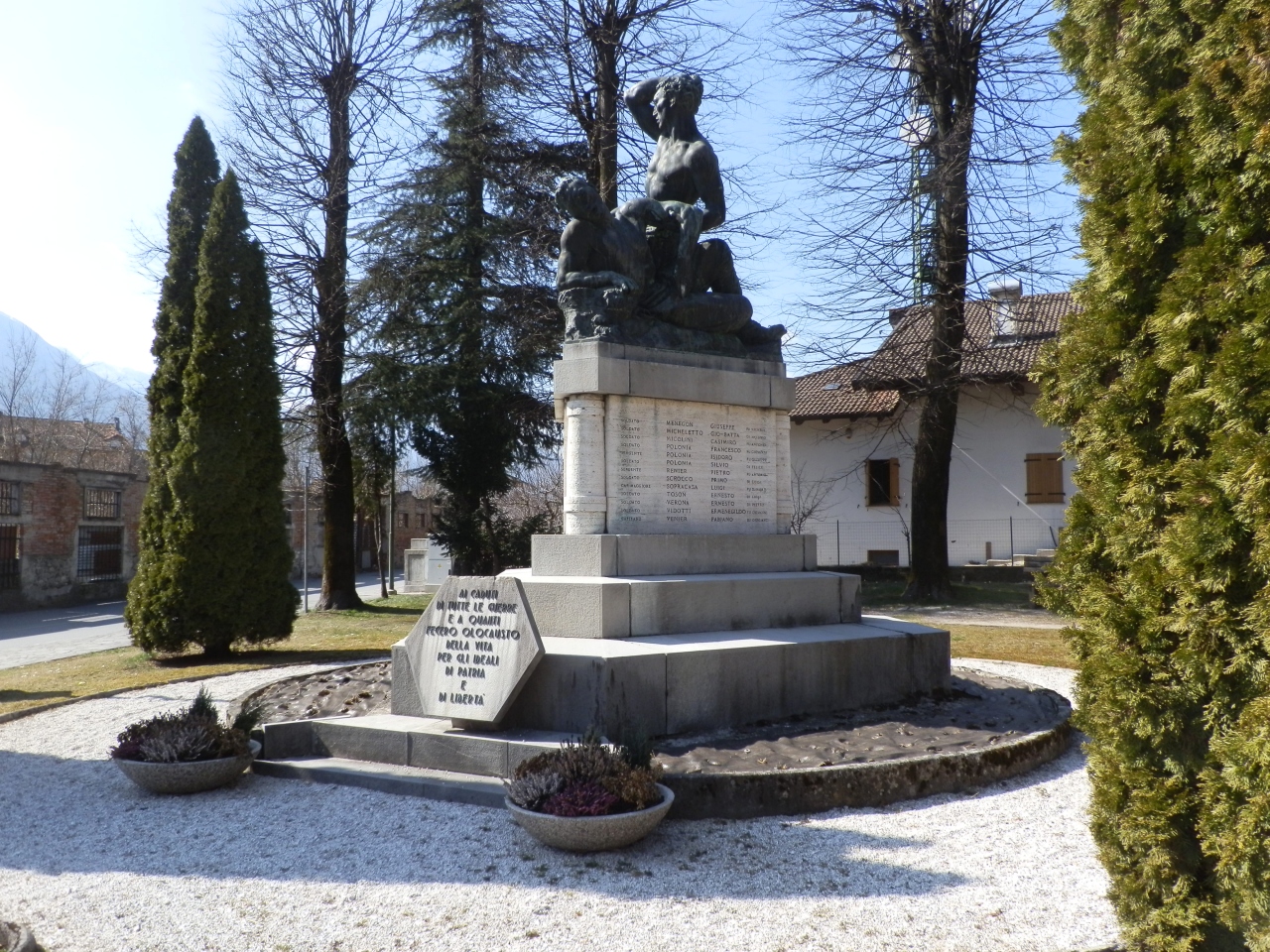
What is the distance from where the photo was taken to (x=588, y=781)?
15.2ft

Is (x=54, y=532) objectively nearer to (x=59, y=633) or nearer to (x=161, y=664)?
(x=59, y=633)

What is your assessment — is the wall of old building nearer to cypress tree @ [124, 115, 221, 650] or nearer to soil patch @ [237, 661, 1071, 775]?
cypress tree @ [124, 115, 221, 650]

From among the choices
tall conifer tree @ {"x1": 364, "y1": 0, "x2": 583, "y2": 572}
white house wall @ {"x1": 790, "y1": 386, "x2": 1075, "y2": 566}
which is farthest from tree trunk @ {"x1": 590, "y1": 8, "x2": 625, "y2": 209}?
white house wall @ {"x1": 790, "y1": 386, "x2": 1075, "y2": 566}

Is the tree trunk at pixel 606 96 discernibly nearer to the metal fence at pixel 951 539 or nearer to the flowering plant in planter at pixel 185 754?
the metal fence at pixel 951 539

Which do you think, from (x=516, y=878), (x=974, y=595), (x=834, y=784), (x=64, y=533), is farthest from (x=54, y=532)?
(x=834, y=784)

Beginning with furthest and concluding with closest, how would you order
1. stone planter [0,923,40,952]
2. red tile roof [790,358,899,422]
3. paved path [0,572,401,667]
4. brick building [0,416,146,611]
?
1. red tile roof [790,358,899,422]
2. brick building [0,416,146,611]
3. paved path [0,572,401,667]
4. stone planter [0,923,40,952]

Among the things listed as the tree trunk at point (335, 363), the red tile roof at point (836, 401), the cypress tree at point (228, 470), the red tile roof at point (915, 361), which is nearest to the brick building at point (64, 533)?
the tree trunk at point (335, 363)

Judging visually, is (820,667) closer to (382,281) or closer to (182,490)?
(182,490)

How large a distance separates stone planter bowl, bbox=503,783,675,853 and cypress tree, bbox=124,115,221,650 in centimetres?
954

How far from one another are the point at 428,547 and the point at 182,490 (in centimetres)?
1911

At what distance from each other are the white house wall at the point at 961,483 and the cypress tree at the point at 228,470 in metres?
14.9

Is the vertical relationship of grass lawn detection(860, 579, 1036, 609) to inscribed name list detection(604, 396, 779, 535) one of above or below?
below

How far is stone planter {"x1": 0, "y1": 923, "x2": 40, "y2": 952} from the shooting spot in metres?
3.34

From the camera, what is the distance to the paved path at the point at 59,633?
52.4 ft
